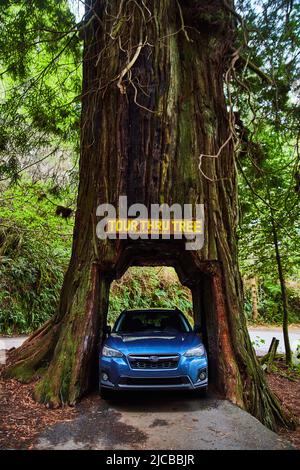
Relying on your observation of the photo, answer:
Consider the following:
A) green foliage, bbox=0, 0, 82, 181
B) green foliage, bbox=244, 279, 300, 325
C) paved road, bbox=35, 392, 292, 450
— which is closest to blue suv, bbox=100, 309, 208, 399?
paved road, bbox=35, 392, 292, 450

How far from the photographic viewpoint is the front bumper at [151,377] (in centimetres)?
627

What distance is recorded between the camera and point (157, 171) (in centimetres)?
725

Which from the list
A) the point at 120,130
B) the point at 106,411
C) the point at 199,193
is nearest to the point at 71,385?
the point at 106,411

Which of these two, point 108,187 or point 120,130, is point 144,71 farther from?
point 108,187

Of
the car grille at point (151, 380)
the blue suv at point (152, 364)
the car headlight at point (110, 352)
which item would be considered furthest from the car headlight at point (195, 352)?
the car headlight at point (110, 352)

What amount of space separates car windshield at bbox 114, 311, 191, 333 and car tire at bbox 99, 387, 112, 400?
1.33 meters

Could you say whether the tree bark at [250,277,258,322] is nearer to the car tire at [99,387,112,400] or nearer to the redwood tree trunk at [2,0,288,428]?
the redwood tree trunk at [2,0,288,428]

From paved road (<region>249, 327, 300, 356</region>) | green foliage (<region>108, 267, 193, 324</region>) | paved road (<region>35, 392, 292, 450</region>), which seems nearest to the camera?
paved road (<region>35, 392, 292, 450</region>)

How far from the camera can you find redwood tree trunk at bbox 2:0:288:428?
6.96 metres

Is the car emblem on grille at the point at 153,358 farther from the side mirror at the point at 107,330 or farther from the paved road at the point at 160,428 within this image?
the side mirror at the point at 107,330

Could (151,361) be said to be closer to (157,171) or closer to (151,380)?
(151,380)

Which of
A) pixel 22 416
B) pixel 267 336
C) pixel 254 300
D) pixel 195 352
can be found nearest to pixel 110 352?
pixel 195 352

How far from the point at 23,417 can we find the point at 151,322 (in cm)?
313
